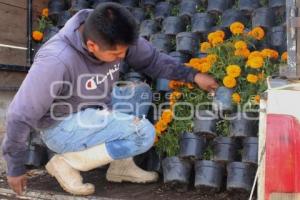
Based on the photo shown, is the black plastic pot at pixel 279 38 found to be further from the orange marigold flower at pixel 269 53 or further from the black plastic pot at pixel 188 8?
the black plastic pot at pixel 188 8

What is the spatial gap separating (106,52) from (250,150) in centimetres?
98

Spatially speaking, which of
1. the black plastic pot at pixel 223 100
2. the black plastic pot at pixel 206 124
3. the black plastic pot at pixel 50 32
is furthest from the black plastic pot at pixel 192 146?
the black plastic pot at pixel 50 32

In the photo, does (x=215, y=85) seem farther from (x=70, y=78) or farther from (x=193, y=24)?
(x=70, y=78)

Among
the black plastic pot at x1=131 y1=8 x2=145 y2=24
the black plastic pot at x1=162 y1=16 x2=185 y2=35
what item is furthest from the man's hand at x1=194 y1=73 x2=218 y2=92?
the black plastic pot at x1=131 y1=8 x2=145 y2=24

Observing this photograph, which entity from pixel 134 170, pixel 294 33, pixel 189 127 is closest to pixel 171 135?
pixel 189 127

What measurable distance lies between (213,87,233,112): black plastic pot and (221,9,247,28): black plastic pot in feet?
2.20

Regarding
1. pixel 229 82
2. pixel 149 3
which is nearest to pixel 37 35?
pixel 149 3

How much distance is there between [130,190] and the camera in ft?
9.43

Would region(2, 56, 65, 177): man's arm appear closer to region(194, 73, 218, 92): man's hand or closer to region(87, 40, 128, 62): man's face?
region(87, 40, 128, 62): man's face

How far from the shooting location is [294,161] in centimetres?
150

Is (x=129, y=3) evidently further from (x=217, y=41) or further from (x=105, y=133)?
(x=105, y=133)

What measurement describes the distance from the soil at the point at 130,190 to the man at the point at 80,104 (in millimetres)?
93

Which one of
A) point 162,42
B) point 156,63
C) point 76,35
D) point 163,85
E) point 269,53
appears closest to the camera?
point 76,35

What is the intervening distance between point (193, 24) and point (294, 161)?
2056mm
